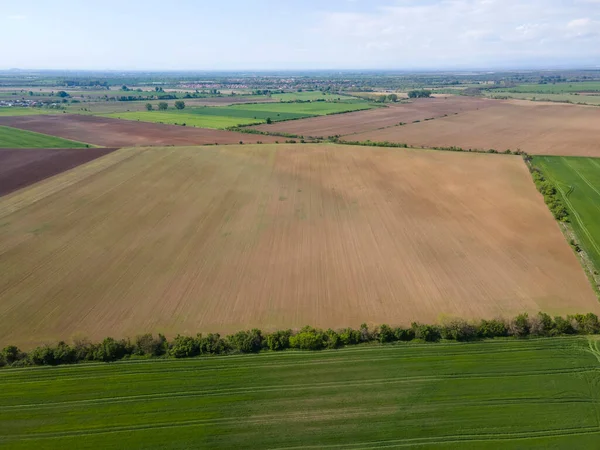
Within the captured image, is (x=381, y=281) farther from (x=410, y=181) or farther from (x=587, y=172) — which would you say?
(x=587, y=172)

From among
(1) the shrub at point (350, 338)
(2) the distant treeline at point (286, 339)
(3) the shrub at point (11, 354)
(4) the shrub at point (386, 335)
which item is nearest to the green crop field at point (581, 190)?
(2) the distant treeline at point (286, 339)

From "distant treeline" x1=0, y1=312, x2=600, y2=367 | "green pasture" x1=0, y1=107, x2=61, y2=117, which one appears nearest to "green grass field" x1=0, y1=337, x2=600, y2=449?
"distant treeline" x1=0, y1=312, x2=600, y2=367

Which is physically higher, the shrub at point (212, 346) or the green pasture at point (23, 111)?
the green pasture at point (23, 111)

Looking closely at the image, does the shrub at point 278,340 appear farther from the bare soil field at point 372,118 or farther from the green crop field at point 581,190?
the bare soil field at point 372,118

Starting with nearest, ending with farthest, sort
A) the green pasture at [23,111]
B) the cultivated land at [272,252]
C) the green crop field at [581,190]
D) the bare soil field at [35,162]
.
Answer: the cultivated land at [272,252]
the green crop field at [581,190]
the bare soil field at [35,162]
the green pasture at [23,111]

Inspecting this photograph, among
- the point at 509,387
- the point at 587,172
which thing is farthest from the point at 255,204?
the point at 587,172

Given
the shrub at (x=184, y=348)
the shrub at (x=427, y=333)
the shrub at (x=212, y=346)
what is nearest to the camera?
the shrub at (x=184, y=348)
